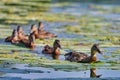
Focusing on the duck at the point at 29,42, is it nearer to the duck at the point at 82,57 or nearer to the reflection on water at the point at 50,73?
the duck at the point at 82,57

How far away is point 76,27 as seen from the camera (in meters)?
27.1

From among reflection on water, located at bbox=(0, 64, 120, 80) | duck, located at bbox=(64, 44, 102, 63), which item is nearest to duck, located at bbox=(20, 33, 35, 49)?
duck, located at bbox=(64, 44, 102, 63)

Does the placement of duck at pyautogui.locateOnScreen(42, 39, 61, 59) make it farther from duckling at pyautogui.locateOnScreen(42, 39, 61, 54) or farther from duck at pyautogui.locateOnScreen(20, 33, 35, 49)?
duck at pyautogui.locateOnScreen(20, 33, 35, 49)

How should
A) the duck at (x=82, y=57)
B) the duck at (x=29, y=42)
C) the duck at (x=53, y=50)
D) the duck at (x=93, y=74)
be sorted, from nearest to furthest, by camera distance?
the duck at (x=93, y=74) < the duck at (x=82, y=57) < the duck at (x=53, y=50) < the duck at (x=29, y=42)

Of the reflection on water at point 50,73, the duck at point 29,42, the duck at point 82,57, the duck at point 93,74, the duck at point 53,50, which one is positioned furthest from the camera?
the duck at point 29,42

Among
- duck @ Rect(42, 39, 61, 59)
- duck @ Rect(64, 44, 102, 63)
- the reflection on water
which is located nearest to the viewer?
the reflection on water

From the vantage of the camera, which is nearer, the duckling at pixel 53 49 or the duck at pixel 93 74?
the duck at pixel 93 74

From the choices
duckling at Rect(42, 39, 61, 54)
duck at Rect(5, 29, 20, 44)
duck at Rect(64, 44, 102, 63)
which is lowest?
duck at Rect(64, 44, 102, 63)

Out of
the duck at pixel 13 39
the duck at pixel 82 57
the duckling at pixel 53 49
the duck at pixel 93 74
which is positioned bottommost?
the duck at pixel 93 74

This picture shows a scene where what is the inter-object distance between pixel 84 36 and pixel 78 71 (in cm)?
743

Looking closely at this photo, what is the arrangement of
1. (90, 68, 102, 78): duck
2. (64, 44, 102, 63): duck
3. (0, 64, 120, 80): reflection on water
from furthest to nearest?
1. (64, 44, 102, 63): duck
2. (90, 68, 102, 78): duck
3. (0, 64, 120, 80): reflection on water

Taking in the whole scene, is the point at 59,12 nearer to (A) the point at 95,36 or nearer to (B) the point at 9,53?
(A) the point at 95,36

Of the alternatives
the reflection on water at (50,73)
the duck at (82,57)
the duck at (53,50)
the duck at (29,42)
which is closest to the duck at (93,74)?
the reflection on water at (50,73)

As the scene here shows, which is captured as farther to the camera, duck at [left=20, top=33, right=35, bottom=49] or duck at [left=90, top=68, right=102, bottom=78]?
duck at [left=20, top=33, right=35, bottom=49]
